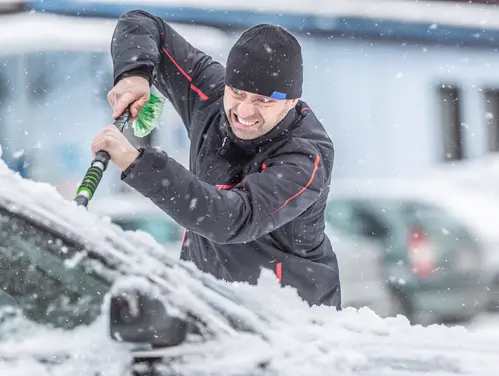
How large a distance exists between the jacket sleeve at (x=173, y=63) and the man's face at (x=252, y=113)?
42cm

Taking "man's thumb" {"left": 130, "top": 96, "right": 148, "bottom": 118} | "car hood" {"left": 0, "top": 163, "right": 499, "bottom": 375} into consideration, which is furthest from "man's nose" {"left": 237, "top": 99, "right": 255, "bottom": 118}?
"car hood" {"left": 0, "top": 163, "right": 499, "bottom": 375}

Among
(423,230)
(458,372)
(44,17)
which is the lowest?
(458,372)

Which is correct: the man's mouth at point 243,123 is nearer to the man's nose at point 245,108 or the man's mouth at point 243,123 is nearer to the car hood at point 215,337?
the man's nose at point 245,108

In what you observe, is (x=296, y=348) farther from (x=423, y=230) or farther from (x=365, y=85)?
(x=365, y=85)

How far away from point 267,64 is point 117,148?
0.68 m

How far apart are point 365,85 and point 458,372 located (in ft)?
34.8

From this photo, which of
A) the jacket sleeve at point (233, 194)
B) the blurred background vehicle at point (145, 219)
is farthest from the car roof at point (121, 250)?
the blurred background vehicle at point (145, 219)

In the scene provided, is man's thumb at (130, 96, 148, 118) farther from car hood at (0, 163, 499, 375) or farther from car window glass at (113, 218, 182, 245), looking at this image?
car window glass at (113, 218, 182, 245)

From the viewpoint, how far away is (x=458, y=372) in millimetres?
1954

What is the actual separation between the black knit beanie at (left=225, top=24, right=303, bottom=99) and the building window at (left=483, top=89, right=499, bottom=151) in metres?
11.6

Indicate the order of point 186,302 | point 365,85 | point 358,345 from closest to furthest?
point 186,302 → point 358,345 → point 365,85

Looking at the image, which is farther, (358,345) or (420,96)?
(420,96)

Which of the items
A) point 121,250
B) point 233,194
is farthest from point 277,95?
point 121,250

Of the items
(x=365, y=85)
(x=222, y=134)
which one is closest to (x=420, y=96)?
(x=365, y=85)
